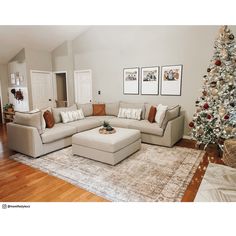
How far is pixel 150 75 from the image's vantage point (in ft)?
16.2

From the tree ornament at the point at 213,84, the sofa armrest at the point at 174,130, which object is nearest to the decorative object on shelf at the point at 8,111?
the sofa armrest at the point at 174,130

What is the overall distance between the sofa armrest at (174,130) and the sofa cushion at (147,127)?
0.49 feet

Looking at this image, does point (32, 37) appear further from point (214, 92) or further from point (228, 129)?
point (228, 129)

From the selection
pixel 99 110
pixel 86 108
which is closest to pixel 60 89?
pixel 86 108

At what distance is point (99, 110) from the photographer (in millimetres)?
5367

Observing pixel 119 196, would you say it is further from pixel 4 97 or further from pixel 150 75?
pixel 4 97

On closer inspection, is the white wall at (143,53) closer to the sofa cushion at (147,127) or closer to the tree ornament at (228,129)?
the sofa cushion at (147,127)

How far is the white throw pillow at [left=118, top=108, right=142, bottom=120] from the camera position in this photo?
4676 mm

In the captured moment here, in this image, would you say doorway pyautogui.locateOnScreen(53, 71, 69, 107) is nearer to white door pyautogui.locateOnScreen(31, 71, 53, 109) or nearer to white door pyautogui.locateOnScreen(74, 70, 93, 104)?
white door pyautogui.locateOnScreen(31, 71, 53, 109)

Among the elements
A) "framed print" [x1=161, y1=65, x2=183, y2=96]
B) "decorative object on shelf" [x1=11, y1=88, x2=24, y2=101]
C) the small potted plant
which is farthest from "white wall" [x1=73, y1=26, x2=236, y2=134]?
the small potted plant

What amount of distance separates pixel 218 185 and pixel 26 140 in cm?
316

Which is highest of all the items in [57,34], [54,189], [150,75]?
[57,34]

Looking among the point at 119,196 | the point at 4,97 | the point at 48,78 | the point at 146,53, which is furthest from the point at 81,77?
the point at 119,196

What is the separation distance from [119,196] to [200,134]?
2.35m
